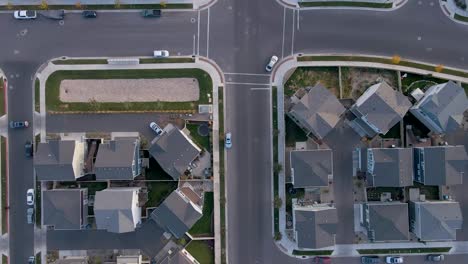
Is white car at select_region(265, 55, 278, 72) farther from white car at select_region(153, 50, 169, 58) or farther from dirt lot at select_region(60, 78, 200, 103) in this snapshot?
white car at select_region(153, 50, 169, 58)

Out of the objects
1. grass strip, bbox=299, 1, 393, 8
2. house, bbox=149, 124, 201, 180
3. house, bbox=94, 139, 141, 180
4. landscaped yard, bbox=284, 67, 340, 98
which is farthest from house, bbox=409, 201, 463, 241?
house, bbox=94, 139, 141, 180

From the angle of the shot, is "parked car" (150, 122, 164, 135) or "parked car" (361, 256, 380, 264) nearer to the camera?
"parked car" (150, 122, 164, 135)

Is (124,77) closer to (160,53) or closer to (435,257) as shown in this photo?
(160,53)

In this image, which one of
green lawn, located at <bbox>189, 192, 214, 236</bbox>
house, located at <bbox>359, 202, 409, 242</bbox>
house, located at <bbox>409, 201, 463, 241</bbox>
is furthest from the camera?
green lawn, located at <bbox>189, 192, 214, 236</bbox>

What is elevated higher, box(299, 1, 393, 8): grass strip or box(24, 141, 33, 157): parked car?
box(299, 1, 393, 8): grass strip

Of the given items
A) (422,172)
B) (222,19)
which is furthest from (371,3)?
(422,172)

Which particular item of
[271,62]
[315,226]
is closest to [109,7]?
[271,62]

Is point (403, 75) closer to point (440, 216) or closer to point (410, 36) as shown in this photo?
point (410, 36)
